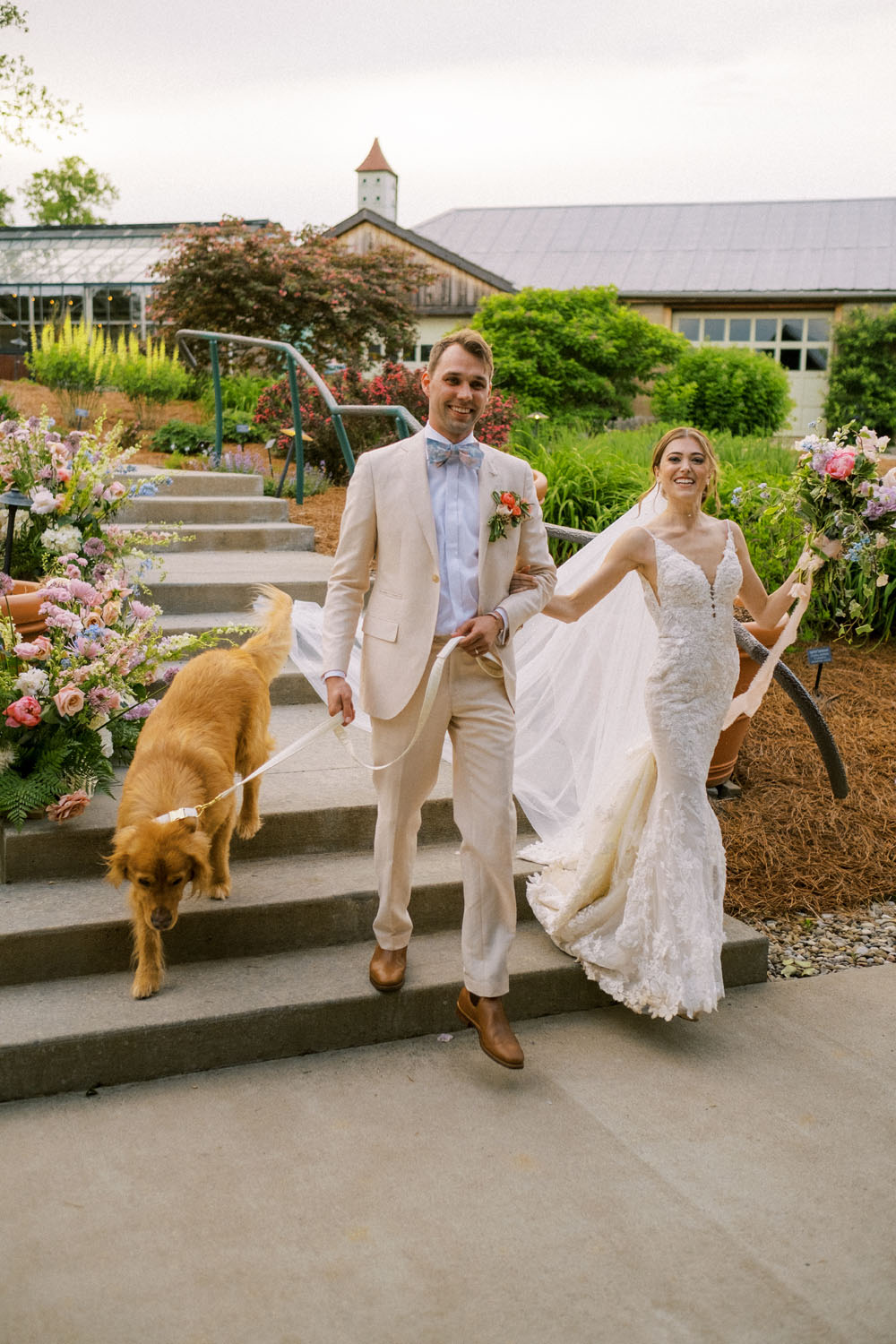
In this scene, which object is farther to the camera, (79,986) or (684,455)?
(684,455)

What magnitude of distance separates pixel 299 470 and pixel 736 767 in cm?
468

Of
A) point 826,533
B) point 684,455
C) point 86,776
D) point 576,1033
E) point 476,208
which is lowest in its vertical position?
point 576,1033

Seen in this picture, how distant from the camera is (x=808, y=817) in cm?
603

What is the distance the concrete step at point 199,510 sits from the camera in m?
8.10

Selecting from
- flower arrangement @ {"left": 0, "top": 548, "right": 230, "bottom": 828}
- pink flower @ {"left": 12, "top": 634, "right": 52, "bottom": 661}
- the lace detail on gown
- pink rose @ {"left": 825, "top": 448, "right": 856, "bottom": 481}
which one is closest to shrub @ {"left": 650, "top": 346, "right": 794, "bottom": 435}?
pink rose @ {"left": 825, "top": 448, "right": 856, "bottom": 481}

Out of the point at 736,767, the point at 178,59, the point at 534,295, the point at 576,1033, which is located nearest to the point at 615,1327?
the point at 576,1033

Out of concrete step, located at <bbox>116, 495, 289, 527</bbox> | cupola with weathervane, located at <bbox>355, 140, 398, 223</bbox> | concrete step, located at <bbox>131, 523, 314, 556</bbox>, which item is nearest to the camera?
concrete step, located at <bbox>131, 523, 314, 556</bbox>

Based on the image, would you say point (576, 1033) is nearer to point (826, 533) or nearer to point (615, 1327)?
point (615, 1327)

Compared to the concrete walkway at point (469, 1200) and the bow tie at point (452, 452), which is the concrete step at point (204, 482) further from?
the concrete walkway at point (469, 1200)

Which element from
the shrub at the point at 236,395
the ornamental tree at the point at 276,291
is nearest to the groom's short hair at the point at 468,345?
the shrub at the point at 236,395

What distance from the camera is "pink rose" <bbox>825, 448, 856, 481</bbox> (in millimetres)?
4367

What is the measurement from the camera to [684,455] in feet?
13.7

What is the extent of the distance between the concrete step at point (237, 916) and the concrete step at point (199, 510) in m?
4.04

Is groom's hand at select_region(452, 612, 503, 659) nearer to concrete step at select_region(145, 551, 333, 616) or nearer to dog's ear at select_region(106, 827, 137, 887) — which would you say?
dog's ear at select_region(106, 827, 137, 887)
